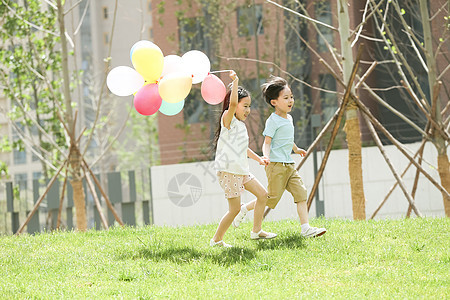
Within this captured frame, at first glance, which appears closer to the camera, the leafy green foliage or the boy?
the boy

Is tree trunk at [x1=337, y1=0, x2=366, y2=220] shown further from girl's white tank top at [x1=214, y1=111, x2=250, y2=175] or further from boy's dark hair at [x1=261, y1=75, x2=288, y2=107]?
girl's white tank top at [x1=214, y1=111, x2=250, y2=175]

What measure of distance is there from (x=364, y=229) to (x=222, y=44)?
816 cm

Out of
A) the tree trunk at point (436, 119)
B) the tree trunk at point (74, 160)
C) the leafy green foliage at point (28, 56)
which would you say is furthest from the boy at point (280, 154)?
the leafy green foliage at point (28, 56)

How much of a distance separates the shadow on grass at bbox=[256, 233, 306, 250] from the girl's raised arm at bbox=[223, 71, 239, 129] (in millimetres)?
976

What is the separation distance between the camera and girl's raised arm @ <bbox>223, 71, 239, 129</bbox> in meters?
4.70

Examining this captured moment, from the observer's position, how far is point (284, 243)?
4.96m

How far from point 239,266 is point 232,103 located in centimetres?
123

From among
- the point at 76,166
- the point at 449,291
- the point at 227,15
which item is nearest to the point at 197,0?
the point at 227,15

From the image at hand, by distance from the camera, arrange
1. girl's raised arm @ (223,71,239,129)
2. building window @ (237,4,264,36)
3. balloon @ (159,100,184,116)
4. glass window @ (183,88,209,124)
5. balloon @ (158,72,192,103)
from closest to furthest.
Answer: girl's raised arm @ (223,71,239,129), balloon @ (158,72,192,103), balloon @ (159,100,184,116), building window @ (237,4,264,36), glass window @ (183,88,209,124)

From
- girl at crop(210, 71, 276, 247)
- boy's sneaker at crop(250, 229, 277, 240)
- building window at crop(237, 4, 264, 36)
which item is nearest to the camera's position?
girl at crop(210, 71, 276, 247)

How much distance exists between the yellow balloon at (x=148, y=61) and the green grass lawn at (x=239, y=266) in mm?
1404

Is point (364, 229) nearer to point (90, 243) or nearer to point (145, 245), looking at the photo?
point (145, 245)

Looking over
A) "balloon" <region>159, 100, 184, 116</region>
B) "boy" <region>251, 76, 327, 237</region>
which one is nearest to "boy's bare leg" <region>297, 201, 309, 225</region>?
"boy" <region>251, 76, 327, 237</region>

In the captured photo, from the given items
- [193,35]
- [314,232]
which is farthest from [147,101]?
[193,35]
